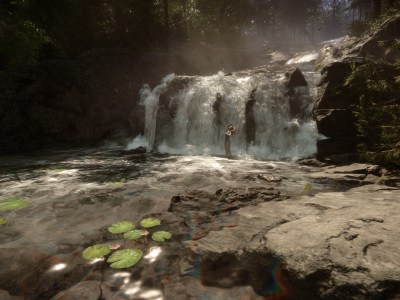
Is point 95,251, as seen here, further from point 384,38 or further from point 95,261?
point 384,38

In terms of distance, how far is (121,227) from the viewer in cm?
500

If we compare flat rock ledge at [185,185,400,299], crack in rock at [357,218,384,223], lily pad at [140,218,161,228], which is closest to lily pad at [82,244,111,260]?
lily pad at [140,218,161,228]

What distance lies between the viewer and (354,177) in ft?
25.9

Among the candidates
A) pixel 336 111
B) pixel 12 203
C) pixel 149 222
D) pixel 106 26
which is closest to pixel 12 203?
pixel 12 203

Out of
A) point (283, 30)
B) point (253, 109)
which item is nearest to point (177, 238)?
point (253, 109)

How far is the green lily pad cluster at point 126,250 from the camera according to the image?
3881 mm

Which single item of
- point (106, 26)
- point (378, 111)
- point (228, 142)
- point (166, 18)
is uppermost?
point (166, 18)

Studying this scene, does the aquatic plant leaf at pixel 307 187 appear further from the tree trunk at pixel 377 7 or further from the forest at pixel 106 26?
the tree trunk at pixel 377 7

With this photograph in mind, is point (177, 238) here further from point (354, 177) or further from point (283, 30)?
point (283, 30)

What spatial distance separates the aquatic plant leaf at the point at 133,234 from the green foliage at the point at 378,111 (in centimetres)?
600

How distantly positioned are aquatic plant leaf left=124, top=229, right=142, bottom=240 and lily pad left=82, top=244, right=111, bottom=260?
40cm

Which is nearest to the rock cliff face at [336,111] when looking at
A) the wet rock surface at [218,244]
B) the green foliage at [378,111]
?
the green foliage at [378,111]

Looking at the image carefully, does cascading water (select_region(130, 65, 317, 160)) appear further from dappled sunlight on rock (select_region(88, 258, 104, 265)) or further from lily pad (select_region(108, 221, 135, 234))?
dappled sunlight on rock (select_region(88, 258, 104, 265))

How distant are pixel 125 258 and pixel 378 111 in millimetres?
7696
